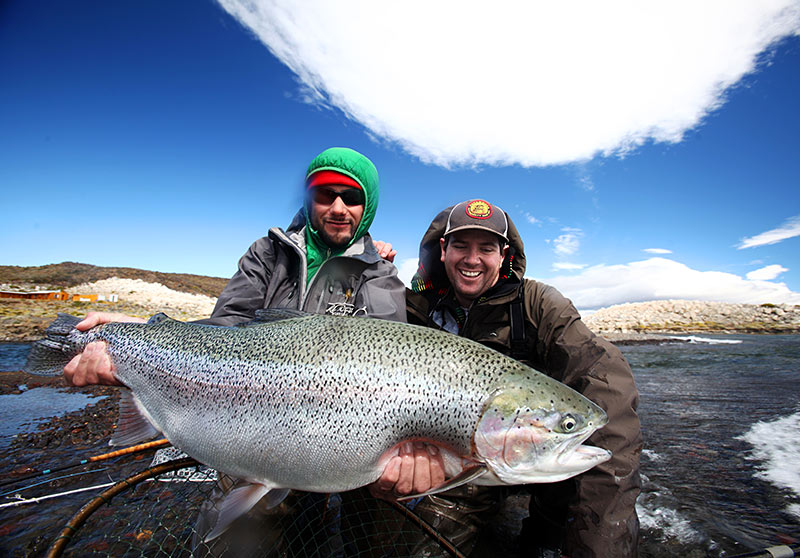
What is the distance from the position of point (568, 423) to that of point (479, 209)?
6.67ft

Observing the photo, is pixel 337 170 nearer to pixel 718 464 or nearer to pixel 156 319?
pixel 156 319

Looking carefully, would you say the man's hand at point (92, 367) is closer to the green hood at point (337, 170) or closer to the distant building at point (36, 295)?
the green hood at point (337, 170)

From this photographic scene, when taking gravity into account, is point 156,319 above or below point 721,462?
above

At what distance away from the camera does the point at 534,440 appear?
1996 mm

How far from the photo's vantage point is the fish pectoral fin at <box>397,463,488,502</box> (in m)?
1.87

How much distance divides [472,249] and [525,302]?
67cm

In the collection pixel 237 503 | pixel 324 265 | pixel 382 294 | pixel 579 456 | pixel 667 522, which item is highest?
pixel 324 265

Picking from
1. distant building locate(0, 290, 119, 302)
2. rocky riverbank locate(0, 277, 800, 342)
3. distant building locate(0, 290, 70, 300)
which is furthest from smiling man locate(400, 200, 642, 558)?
distant building locate(0, 290, 70, 300)

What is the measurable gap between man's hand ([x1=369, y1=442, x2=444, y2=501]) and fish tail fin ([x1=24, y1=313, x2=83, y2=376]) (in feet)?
7.33

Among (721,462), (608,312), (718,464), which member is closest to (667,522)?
(718,464)

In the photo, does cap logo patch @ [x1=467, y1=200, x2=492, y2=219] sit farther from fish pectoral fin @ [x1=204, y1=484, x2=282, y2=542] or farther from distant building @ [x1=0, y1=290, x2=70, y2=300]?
distant building @ [x1=0, y1=290, x2=70, y2=300]

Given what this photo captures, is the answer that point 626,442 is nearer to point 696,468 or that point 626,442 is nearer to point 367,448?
point 367,448

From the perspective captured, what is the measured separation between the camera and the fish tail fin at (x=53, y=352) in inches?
98.9

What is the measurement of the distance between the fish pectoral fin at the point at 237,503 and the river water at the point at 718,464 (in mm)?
2674
